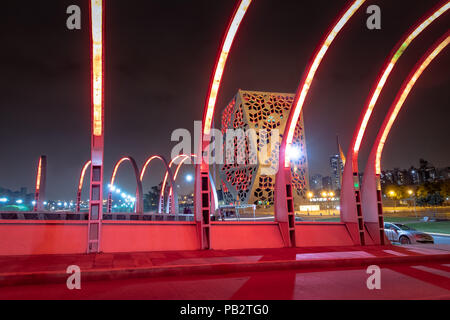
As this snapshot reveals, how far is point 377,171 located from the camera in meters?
12.0

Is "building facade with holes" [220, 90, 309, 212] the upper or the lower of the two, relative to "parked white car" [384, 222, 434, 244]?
upper

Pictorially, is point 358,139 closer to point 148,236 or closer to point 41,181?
point 148,236

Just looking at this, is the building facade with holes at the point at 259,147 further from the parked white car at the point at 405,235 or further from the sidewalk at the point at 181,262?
the sidewalk at the point at 181,262

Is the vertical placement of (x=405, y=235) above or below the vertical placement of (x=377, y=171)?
below

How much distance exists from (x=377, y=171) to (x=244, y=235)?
6005 millimetres

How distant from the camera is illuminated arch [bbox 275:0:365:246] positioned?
9.99 metres

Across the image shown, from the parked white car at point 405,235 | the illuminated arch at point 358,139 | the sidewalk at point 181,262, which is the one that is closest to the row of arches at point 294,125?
the illuminated arch at point 358,139

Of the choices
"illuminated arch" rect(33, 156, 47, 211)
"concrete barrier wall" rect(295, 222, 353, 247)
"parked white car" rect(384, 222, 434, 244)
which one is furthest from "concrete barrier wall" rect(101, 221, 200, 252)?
"illuminated arch" rect(33, 156, 47, 211)

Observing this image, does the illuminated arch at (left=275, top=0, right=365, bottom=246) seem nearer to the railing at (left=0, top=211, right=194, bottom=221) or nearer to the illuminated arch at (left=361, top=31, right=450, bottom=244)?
the illuminated arch at (left=361, top=31, right=450, bottom=244)

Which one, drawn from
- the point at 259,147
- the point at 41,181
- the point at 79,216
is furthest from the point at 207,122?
the point at 259,147

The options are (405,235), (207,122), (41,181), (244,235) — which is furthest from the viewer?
(41,181)

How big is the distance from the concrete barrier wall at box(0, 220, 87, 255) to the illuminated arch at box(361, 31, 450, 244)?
10426 mm

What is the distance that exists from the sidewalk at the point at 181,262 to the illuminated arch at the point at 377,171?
Answer: 227 cm
